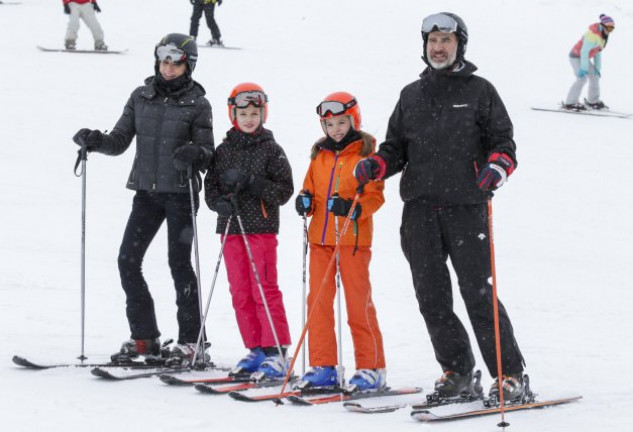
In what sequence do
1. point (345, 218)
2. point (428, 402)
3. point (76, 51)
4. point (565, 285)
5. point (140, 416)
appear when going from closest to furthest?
point (140, 416), point (428, 402), point (345, 218), point (565, 285), point (76, 51)

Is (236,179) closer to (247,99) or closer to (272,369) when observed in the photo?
(247,99)

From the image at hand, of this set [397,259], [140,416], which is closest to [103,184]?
[397,259]

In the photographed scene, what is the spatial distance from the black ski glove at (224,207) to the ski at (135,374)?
2.87ft

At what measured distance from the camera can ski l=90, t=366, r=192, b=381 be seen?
506cm

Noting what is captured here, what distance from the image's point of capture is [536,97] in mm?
16938

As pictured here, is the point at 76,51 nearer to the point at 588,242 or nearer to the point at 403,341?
the point at 588,242

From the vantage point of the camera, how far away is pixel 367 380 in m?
5.14

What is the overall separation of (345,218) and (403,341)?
80.6 inches

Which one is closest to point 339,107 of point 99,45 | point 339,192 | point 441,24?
point 339,192

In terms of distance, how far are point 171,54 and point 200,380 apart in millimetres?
1819

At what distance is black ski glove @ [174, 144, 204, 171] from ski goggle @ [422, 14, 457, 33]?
1.38 meters

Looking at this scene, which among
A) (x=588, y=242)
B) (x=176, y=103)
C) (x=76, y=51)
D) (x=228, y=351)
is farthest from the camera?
(x=76, y=51)

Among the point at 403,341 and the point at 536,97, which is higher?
the point at 536,97

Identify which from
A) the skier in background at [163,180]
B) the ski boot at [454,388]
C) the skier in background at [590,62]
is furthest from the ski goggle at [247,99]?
the skier in background at [590,62]
